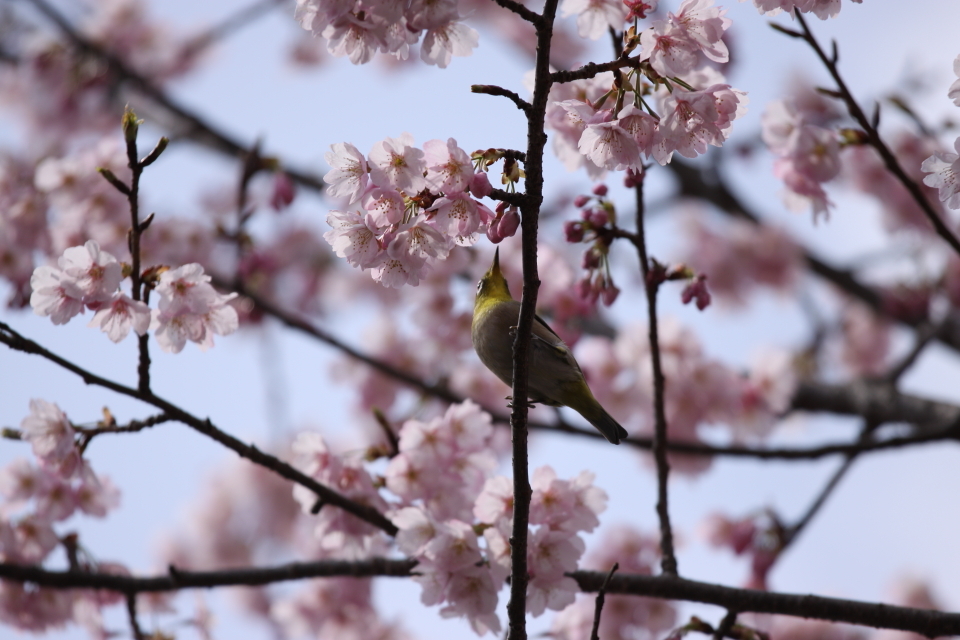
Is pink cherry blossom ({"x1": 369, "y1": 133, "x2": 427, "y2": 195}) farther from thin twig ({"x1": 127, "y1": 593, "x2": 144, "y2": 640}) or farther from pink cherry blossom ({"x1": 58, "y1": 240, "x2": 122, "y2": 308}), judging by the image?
thin twig ({"x1": 127, "y1": 593, "x2": 144, "y2": 640})

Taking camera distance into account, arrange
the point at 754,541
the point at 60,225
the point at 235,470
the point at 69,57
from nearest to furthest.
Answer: the point at 60,225
the point at 754,541
the point at 69,57
the point at 235,470

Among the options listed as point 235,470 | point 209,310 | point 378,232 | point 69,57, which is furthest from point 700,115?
point 235,470

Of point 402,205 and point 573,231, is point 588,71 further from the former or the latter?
point 573,231

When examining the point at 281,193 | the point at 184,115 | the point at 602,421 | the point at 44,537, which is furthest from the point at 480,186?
the point at 184,115

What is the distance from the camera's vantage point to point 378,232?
1.92m

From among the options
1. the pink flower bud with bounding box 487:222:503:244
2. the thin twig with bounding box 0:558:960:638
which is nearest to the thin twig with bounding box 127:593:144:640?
the thin twig with bounding box 0:558:960:638

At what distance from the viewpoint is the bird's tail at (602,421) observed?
2.71 metres

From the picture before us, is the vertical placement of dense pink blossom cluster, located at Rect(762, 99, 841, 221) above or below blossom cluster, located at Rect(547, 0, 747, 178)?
above

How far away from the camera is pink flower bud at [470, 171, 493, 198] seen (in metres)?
Answer: 1.74

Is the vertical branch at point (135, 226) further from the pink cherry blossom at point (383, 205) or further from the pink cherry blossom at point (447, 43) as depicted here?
the pink cherry blossom at point (447, 43)

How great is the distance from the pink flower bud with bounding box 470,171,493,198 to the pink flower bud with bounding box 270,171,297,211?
3.15m

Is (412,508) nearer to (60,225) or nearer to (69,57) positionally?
(60,225)

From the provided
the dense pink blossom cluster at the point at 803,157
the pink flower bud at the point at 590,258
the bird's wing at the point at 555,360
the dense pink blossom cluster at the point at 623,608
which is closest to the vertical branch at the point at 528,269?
the bird's wing at the point at 555,360

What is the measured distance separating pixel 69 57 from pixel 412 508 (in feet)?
19.3
